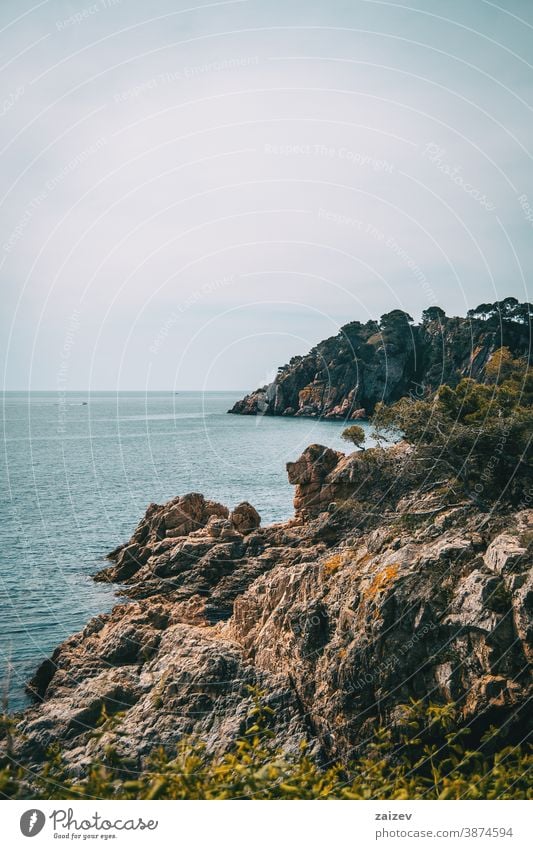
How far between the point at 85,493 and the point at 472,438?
57396mm

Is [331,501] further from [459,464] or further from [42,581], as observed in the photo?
[42,581]

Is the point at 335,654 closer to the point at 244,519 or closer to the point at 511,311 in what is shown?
the point at 244,519

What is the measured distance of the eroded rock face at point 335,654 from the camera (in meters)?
13.8

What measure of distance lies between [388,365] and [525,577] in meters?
127

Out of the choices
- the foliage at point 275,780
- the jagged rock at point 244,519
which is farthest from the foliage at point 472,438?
the jagged rock at point 244,519

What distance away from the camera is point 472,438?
25078 mm

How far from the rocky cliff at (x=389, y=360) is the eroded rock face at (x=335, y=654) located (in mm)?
Result: 70179

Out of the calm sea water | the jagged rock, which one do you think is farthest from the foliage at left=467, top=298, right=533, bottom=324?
the jagged rock

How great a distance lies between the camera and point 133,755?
51.7ft

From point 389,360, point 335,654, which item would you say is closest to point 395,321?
point 389,360

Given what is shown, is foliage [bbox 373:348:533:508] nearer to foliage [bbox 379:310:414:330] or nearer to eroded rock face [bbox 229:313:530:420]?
eroded rock face [bbox 229:313:530:420]

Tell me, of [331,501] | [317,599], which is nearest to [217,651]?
[317,599]

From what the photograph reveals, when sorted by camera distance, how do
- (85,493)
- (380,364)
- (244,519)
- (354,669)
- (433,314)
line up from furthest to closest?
1. (380,364)
2. (433,314)
3. (85,493)
4. (244,519)
5. (354,669)

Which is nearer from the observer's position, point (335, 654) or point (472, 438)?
point (335, 654)
